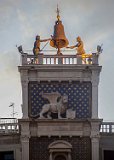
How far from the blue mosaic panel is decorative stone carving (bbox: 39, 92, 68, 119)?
26cm

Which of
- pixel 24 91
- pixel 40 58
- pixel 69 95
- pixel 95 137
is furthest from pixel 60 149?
pixel 40 58

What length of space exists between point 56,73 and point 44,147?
15.0ft

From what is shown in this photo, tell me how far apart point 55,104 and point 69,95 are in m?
1.09

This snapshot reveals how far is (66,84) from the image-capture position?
36781 mm

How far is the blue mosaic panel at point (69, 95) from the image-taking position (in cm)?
3666

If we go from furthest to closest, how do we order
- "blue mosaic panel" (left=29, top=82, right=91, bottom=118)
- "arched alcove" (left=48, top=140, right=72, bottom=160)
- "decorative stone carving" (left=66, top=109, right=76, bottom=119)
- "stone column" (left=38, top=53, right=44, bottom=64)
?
"stone column" (left=38, top=53, right=44, bottom=64) < "blue mosaic panel" (left=29, top=82, right=91, bottom=118) < "decorative stone carving" (left=66, top=109, right=76, bottom=119) < "arched alcove" (left=48, top=140, right=72, bottom=160)

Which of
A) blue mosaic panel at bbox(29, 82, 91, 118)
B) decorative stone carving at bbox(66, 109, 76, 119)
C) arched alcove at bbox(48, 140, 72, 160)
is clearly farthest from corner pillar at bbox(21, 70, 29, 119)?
arched alcove at bbox(48, 140, 72, 160)

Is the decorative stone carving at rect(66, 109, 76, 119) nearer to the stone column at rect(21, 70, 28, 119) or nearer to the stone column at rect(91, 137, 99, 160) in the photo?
the stone column at rect(91, 137, 99, 160)

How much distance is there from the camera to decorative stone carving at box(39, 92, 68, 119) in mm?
36250

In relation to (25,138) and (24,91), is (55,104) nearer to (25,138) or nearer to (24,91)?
(24,91)

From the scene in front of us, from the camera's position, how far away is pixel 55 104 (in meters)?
36.3

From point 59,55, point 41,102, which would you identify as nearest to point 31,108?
point 41,102

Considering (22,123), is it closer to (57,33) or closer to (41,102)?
(41,102)

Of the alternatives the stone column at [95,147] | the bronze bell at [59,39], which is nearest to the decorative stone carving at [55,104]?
the stone column at [95,147]
